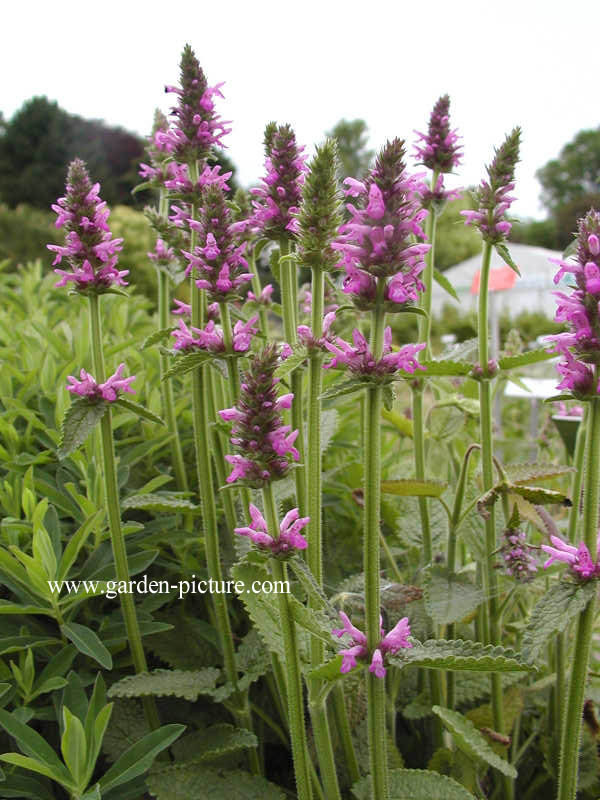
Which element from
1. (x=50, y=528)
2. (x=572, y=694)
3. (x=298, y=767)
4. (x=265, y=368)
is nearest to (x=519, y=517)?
(x=572, y=694)

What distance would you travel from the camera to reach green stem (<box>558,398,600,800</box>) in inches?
43.8

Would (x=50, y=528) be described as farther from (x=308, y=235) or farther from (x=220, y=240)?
(x=308, y=235)

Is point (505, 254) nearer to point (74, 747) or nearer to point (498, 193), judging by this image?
point (498, 193)

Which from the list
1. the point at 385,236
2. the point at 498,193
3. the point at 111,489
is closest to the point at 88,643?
the point at 111,489

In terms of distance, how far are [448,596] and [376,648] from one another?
19.1 inches

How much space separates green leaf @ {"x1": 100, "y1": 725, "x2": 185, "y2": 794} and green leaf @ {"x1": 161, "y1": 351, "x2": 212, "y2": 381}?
69cm

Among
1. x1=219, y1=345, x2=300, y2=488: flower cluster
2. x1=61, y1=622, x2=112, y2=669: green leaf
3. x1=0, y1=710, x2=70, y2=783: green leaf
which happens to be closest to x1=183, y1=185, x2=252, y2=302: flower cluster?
x1=219, y1=345, x2=300, y2=488: flower cluster

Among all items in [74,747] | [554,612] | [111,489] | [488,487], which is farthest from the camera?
[488,487]

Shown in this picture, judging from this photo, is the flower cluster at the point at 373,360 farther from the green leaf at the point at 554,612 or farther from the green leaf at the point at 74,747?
the green leaf at the point at 74,747

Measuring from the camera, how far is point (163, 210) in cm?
194

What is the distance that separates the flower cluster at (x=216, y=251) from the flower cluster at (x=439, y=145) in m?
0.65

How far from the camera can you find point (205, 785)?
1413 millimetres

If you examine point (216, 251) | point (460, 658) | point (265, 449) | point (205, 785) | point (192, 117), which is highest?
point (192, 117)

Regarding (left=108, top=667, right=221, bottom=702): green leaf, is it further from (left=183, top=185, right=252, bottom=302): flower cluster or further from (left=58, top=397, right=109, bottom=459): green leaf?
(left=183, top=185, right=252, bottom=302): flower cluster
